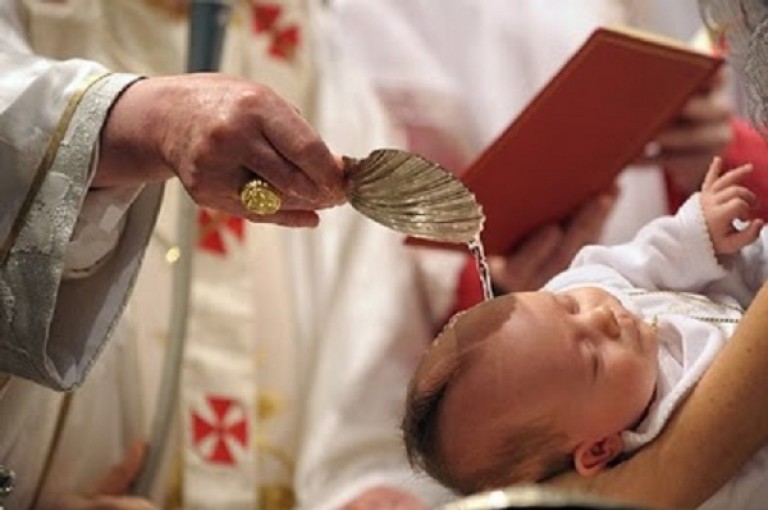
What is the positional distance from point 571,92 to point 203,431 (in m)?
0.52

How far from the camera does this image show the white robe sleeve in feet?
3.05

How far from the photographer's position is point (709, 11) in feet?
3.05

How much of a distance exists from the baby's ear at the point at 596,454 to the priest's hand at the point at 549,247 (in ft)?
0.82

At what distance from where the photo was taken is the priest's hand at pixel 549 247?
43.3 inches

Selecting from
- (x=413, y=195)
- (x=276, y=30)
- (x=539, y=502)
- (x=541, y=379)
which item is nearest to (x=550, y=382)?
(x=541, y=379)

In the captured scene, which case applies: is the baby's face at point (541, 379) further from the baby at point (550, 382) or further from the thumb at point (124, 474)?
the thumb at point (124, 474)

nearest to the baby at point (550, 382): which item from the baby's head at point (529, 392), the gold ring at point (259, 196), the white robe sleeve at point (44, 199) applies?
the baby's head at point (529, 392)

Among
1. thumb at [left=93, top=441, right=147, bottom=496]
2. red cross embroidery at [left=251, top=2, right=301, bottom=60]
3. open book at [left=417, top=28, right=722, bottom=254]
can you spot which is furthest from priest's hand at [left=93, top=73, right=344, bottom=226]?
red cross embroidery at [left=251, top=2, right=301, bottom=60]

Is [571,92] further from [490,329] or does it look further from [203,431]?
[203,431]

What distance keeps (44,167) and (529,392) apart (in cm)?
30

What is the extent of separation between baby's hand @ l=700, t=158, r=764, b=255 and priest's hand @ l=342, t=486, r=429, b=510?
0.20 meters

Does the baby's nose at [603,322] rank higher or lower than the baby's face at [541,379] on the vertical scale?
higher

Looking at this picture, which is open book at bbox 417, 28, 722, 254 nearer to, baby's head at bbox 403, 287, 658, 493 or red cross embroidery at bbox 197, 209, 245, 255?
baby's head at bbox 403, 287, 658, 493

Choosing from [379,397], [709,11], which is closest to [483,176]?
[709,11]
